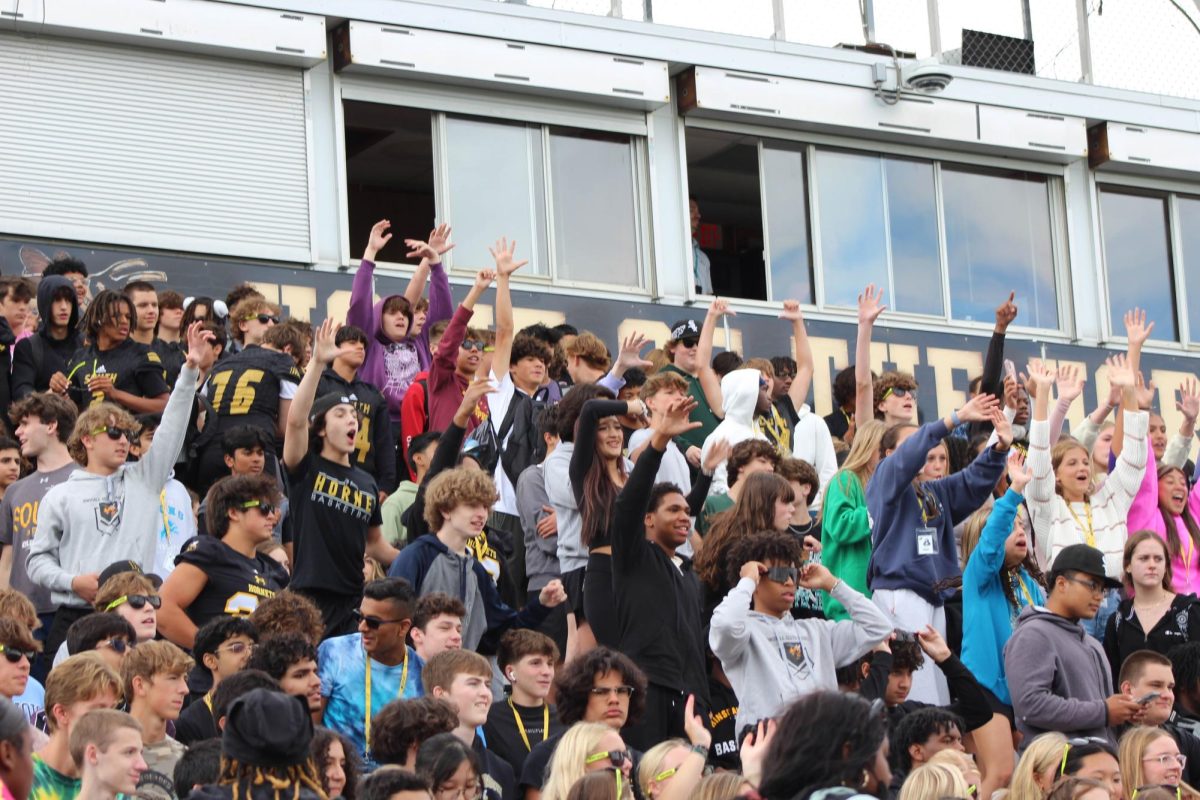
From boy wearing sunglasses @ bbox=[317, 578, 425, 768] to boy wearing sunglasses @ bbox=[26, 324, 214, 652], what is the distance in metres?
1.66

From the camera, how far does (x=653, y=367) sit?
14070 millimetres

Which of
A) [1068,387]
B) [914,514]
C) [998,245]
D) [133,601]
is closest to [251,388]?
[133,601]

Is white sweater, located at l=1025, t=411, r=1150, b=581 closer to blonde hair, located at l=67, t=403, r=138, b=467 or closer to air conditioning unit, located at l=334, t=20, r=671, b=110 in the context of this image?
blonde hair, located at l=67, t=403, r=138, b=467

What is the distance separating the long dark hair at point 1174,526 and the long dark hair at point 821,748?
7648mm

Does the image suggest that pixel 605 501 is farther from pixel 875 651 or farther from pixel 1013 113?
pixel 1013 113

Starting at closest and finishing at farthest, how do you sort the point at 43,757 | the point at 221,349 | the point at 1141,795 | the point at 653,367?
1. the point at 43,757
2. the point at 1141,795
3. the point at 221,349
4. the point at 653,367

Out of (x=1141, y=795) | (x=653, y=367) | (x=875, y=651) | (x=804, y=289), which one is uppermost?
(x=804, y=289)

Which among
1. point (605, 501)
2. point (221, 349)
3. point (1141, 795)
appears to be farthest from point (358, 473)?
point (1141, 795)

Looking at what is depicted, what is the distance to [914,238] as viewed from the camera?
784 inches

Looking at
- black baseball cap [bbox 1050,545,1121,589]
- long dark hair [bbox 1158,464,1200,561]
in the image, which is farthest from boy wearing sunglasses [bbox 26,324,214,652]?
long dark hair [bbox 1158,464,1200,561]

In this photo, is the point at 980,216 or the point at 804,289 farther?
the point at 980,216

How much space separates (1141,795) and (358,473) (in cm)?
432

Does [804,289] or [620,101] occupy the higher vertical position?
[620,101]

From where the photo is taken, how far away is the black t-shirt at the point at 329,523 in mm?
10117
